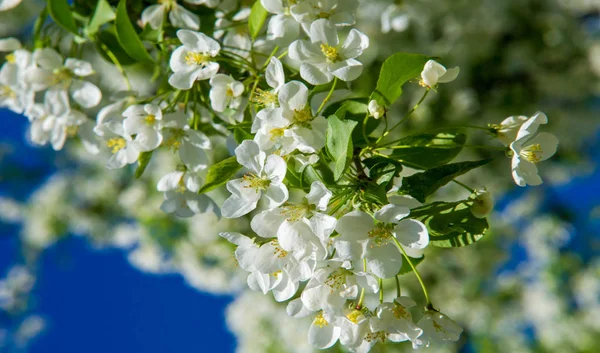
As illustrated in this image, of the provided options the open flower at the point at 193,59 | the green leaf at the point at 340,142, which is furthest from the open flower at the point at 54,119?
the green leaf at the point at 340,142

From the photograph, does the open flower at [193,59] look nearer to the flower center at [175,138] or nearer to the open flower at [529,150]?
the flower center at [175,138]

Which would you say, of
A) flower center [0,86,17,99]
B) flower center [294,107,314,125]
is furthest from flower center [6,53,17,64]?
flower center [294,107,314,125]

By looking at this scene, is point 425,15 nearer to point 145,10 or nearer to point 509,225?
point 145,10

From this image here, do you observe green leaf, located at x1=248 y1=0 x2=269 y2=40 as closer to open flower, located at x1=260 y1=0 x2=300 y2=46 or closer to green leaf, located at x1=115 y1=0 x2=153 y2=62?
open flower, located at x1=260 y1=0 x2=300 y2=46

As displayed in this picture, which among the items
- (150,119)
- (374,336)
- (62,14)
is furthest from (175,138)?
(374,336)

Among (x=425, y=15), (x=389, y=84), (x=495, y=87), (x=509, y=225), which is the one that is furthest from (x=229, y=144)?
(x=509, y=225)

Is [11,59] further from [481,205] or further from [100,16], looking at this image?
[481,205]
